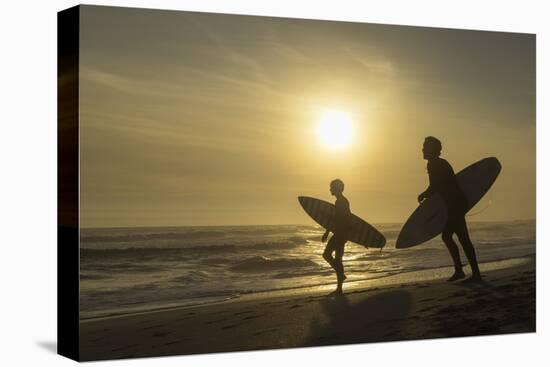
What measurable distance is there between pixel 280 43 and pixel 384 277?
2338 mm

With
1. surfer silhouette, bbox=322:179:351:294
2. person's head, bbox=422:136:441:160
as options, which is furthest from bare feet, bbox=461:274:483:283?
surfer silhouette, bbox=322:179:351:294

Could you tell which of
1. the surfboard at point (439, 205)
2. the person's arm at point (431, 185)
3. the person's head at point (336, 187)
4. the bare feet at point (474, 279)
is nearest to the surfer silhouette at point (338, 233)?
the person's head at point (336, 187)

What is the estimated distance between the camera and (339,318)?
10156mm

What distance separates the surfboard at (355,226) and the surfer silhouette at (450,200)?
1.94ft

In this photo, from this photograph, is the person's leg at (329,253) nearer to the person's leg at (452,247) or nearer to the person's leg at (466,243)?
the person's leg at (452,247)

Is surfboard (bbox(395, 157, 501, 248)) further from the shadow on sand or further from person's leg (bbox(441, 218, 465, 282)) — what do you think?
the shadow on sand

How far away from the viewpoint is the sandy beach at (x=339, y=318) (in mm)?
9336

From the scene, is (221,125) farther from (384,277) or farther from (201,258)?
(384,277)

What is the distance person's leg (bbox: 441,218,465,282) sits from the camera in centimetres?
1073

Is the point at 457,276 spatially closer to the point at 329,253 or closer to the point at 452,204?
the point at 452,204

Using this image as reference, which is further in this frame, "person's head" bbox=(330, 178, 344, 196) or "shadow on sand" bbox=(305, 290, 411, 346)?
"person's head" bbox=(330, 178, 344, 196)

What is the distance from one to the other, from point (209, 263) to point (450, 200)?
2549mm

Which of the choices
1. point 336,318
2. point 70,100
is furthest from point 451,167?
point 70,100

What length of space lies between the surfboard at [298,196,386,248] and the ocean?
0.06 m
